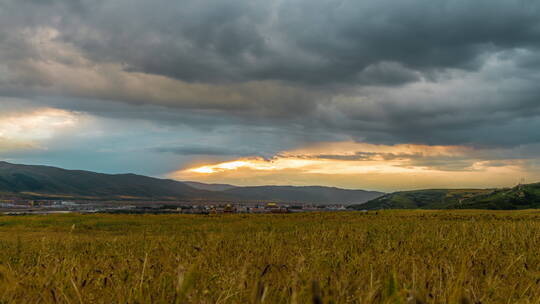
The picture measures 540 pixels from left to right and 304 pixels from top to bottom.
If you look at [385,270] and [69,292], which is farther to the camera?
[385,270]

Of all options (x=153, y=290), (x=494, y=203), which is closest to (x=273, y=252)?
(x=153, y=290)

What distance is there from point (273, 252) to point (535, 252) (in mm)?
4449

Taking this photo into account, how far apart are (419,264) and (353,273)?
115cm

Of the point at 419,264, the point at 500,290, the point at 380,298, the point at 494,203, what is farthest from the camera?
the point at 494,203

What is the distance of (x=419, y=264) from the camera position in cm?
474

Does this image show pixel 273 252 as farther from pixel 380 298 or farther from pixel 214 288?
pixel 380 298

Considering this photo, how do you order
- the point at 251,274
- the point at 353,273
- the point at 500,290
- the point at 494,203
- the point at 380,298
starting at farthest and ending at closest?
1. the point at 494,203
2. the point at 353,273
3. the point at 251,274
4. the point at 500,290
5. the point at 380,298

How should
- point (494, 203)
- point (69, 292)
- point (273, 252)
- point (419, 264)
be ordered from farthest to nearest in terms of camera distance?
point (494, 203) → point (273, 252) → point (419, 264) → point (69, 292)

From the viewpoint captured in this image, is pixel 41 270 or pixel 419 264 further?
pixel 419 264

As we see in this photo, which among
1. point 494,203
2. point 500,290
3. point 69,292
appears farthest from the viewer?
point 494,203

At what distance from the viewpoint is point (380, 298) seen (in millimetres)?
3023

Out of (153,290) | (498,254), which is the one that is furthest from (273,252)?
(498,254)

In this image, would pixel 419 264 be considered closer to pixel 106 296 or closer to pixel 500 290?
pixel 500 290

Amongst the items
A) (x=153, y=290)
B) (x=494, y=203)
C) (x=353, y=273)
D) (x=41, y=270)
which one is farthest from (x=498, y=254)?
(x=494, y=203)
